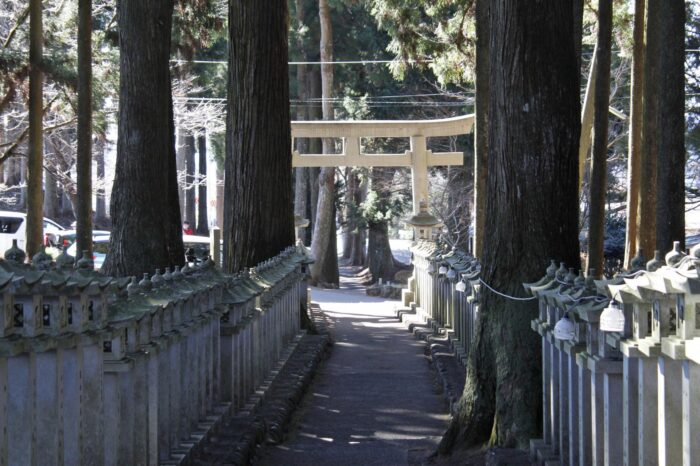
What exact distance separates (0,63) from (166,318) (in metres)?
17.7

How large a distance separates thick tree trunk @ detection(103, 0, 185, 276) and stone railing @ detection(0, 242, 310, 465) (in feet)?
15.4

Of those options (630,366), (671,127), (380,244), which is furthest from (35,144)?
(380,244)

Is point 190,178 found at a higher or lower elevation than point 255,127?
higher

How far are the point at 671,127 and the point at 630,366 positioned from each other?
9308 mm

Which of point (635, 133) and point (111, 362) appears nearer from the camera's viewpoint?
point (111, 362)

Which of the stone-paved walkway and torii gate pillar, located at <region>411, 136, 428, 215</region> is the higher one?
torii gate pillar, located at <region>411, 136, 428, 215</region>

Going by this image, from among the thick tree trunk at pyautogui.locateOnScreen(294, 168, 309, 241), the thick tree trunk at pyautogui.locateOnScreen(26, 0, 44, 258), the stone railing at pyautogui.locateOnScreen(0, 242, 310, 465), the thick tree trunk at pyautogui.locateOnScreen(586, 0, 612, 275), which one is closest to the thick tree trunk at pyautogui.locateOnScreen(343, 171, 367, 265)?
the thick tree trunk at pyautogui.locateOnScreen(294, 168, 309, 241)

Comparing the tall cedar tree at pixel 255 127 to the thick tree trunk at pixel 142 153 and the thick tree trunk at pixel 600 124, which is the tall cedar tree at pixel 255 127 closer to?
the thick tree trunk at pixel 142 153

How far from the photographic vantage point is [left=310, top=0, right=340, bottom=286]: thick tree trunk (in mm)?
35875

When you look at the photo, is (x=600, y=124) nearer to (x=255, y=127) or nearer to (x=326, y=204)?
(x=255, y=127)

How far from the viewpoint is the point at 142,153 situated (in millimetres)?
13969

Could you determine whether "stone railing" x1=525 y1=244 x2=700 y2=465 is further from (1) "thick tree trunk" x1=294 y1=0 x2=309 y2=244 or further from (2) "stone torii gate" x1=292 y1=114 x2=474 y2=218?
(1) "thick tree trunk" x1=294 y1=0 x2=309 y2=244

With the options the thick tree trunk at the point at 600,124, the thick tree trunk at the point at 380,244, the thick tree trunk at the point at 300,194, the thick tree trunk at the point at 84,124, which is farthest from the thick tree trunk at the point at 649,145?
the thick tree trunk at the point at 300,194

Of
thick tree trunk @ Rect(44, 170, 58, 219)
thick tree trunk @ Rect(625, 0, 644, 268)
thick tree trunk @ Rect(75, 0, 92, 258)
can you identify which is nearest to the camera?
thick tree trunk @ Rect(75, 0, 92, 258)
